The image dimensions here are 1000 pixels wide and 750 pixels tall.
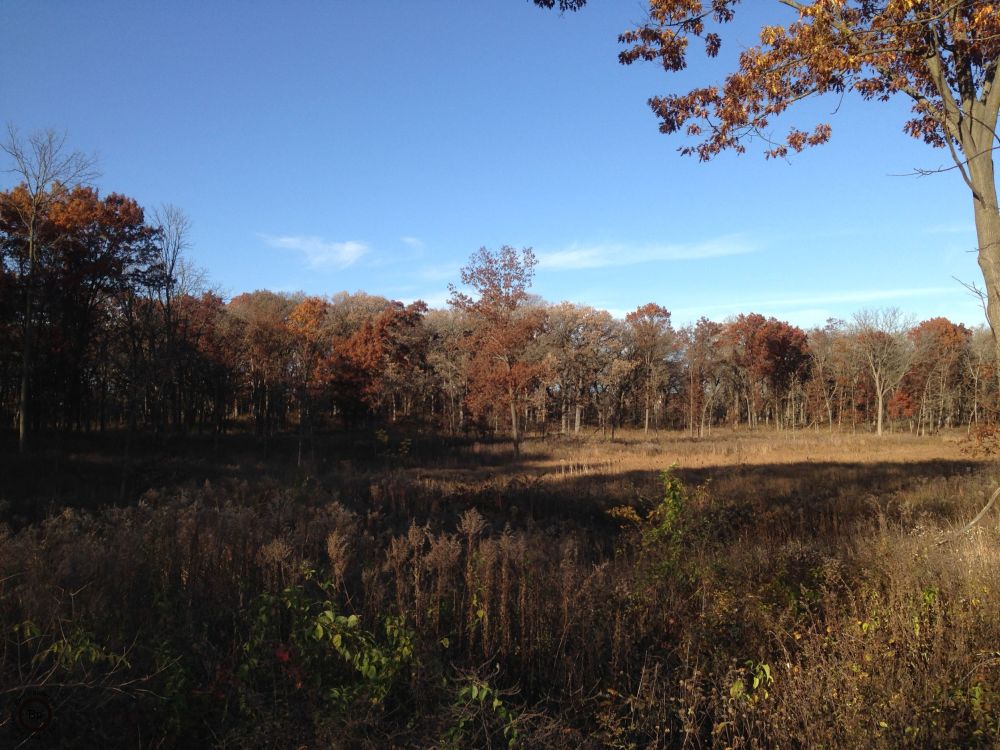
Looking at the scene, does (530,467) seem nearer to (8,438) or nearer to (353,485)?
(353,485)

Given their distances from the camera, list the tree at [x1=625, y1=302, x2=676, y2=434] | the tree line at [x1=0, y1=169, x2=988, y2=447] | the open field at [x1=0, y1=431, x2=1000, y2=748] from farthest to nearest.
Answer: the tree at [x1=625, y1=302, x2=676, y2=434]
the tree line at [x1=0, y1=169, x2=988, y2=447]
the open field at [x1=0, y1=431, x2=1000, y2=748]

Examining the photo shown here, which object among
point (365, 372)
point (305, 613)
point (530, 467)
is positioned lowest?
point (530, 467)

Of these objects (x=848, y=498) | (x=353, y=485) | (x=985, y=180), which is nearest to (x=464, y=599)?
(x=985, y=180)

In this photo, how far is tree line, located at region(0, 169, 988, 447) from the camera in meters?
27.0

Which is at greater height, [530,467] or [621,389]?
[621,389]

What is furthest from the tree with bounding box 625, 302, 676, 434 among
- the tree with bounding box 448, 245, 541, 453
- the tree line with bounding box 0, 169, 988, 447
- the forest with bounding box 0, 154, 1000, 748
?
the forest with bounding box 0, 154, 1000, 748

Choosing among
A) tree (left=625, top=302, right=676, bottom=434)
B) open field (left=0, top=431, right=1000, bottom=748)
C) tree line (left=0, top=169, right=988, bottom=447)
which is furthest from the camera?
tree (left=625, top=302, right=676, bottom=434)

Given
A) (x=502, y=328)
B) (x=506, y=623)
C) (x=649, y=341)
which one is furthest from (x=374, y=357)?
(x=506, y=623)

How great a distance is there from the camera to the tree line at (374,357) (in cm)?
2703

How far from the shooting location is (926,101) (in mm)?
6555

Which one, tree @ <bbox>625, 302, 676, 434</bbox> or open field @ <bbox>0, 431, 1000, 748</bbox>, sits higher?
tree @ <bbox>625, 302, 676, 434</bbox>

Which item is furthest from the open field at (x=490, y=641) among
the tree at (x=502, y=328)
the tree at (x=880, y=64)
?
the tree at (x=502, y=328)

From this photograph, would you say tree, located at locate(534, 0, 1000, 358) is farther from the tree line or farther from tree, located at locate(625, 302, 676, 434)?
tree, located at locate(625, 302, 676, 434)

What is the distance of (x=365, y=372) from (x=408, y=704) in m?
31.8
